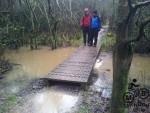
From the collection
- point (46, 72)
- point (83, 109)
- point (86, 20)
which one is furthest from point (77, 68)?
point (86, 20)

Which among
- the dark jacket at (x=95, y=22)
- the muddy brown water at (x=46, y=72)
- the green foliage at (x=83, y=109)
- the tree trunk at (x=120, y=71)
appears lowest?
the green foliage at (x=83, y=109)

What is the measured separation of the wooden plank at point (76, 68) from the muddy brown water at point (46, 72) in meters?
0.44

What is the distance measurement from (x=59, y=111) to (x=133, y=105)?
197 cm

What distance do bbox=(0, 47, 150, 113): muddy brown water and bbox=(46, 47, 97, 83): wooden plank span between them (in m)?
0.44

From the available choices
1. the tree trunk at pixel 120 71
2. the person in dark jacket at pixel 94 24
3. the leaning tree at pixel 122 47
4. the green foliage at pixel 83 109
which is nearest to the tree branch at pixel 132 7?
the leaning tree at pixel 122 47

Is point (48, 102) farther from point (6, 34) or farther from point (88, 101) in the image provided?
point (6, 34)

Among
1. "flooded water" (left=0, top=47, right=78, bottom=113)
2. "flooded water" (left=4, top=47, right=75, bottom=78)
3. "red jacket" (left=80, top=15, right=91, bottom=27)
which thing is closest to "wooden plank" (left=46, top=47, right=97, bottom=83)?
"flooded water" (left=0, top=47, right=78, bottom=113)

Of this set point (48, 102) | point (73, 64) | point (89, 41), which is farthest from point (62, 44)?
point (48, 102)

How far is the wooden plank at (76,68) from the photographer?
8953mm

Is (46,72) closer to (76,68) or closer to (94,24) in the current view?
(76,68)

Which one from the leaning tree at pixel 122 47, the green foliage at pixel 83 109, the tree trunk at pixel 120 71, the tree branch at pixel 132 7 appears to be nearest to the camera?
the tree branch at pixel 132 7

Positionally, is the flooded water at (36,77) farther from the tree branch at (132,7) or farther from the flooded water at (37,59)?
the tree branch at (132,7)

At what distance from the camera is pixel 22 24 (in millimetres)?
16109

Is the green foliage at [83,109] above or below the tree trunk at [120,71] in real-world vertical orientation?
below
